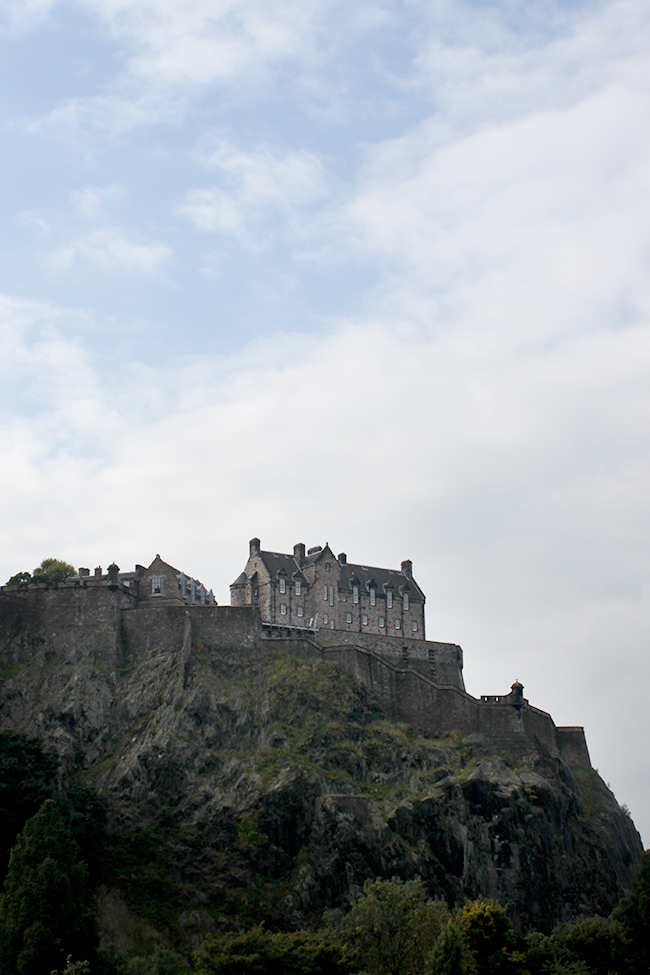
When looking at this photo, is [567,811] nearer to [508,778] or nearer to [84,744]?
[508,778]

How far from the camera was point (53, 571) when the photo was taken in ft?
268

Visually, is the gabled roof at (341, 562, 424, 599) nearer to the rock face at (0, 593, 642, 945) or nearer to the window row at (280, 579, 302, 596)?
the window row at (280, 579, 302, 596)

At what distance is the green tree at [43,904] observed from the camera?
47.0 metres

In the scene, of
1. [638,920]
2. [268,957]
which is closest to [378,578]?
[638,920]

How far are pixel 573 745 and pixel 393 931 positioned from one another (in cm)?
3747

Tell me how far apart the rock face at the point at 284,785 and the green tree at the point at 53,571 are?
4544 mm

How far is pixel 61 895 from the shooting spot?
49.5 meters

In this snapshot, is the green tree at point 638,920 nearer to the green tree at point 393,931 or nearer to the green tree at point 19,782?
the green tree at point 393,931

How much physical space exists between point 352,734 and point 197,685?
35.3 feet

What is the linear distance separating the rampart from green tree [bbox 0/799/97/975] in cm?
2100

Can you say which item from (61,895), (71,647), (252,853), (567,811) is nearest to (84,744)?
(71,647)

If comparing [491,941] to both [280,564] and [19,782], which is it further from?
[280,564]

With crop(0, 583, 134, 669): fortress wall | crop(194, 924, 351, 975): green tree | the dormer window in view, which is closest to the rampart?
crop(0, 583, 134, 669): fortress wall

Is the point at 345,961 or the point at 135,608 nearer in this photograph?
the point at 345,961
